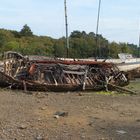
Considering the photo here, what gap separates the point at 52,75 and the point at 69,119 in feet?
35.0

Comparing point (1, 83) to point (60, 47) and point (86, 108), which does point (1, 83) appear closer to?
point (86, 108)

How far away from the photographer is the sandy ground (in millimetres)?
11242

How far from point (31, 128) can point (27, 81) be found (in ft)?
35.9

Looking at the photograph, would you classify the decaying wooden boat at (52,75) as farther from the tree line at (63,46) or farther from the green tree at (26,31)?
the green tree at (26,31)

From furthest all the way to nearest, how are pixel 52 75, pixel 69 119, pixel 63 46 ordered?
pixel 63 46 → pixel 52 75 → pixel 69 119

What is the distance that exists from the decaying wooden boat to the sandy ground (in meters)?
4.21

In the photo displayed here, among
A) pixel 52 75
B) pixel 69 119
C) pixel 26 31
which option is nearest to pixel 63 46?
pixel 26 31

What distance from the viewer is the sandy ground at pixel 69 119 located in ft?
36.9

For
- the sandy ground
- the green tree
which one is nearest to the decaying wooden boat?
the sandy ground

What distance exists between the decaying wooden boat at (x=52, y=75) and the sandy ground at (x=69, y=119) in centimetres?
421

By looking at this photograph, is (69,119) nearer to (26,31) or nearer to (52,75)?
(52,75)

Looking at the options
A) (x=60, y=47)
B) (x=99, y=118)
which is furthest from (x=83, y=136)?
(x=60, y=47)

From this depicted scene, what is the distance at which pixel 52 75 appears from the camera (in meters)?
23.8

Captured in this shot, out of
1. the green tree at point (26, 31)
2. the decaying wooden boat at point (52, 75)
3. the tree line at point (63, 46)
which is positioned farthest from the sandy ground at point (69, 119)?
the green tree at point (26, 31)
